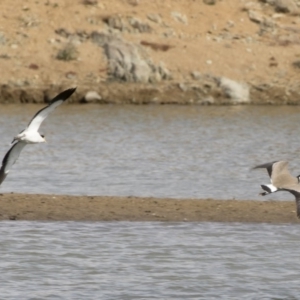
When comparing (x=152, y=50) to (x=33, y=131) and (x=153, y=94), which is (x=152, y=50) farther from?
(x=33, y=131)

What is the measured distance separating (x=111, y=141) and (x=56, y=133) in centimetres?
213

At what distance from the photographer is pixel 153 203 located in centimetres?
1555

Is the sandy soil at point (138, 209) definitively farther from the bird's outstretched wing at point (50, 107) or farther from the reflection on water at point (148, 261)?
the bird's outstretched wing at point (50, 107)

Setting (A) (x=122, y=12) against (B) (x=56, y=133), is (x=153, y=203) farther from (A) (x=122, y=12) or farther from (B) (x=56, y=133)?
(A) (x=122, y=12)

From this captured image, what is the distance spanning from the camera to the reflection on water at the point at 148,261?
452 inches

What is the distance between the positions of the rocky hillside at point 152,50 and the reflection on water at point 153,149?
110 cm

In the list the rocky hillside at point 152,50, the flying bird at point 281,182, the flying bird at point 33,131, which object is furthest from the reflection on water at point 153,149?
the flying bird at point 281,182

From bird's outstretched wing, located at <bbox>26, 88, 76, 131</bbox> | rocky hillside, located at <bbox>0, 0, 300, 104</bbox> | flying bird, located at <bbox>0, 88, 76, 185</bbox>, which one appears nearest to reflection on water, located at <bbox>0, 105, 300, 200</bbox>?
rocky hillside, located at <bbox>0, 0, 300, 104</bbox>

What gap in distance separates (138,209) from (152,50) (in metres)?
22.6

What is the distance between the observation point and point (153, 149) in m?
24.5

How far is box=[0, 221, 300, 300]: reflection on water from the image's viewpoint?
1148 cm

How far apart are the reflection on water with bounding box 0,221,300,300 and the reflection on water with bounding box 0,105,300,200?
3346 millimetres

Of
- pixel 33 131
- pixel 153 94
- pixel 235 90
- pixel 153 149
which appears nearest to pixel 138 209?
pixel 33 131

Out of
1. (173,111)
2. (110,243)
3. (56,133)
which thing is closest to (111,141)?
(56,133)
